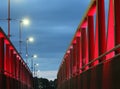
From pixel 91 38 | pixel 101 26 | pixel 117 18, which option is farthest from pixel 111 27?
pixel 91 38

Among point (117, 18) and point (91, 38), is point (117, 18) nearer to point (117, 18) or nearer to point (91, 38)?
point (117, 18)

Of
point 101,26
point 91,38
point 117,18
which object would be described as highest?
point 91,38

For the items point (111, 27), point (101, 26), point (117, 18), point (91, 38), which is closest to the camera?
point (117, 18)

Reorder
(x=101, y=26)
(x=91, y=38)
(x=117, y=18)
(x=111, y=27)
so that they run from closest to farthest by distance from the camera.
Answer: (x=117, y=18) → (x=111, y=27) → (x=101, y=26) → (x=91, y=38)

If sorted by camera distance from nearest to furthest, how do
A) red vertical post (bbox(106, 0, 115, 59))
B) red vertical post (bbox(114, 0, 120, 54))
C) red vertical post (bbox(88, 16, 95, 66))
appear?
red vertical post (bbox(114, 0, 120, 54))
red vertical post (bbox(106, 0, 115, 59))
red vertical post (bbox(88, 16, 95, 66))

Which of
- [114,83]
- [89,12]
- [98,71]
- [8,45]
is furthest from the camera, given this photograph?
[8,45]

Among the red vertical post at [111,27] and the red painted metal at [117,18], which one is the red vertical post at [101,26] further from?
the red painted metal at [117,18]

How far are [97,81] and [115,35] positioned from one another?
1.98 meters

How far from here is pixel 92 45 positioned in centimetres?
1203

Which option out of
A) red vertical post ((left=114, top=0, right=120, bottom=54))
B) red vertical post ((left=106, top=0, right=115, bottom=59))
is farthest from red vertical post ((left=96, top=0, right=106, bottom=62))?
red vertical post ((left=114, top=0, right=120, bottom=54))

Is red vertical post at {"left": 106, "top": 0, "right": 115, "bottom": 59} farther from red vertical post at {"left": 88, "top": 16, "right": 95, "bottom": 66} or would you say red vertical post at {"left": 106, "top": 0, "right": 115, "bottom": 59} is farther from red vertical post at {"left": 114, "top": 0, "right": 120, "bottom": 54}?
red vertical post at {"left": 88, "top": 16, "right": 95, "bottom": 66}

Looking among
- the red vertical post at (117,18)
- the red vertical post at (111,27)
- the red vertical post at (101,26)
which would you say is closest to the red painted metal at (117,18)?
the red vertical post at (117,18)

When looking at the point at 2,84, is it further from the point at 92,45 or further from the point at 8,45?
the point at 92,45

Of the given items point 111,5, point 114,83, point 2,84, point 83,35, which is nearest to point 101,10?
point 111,5
